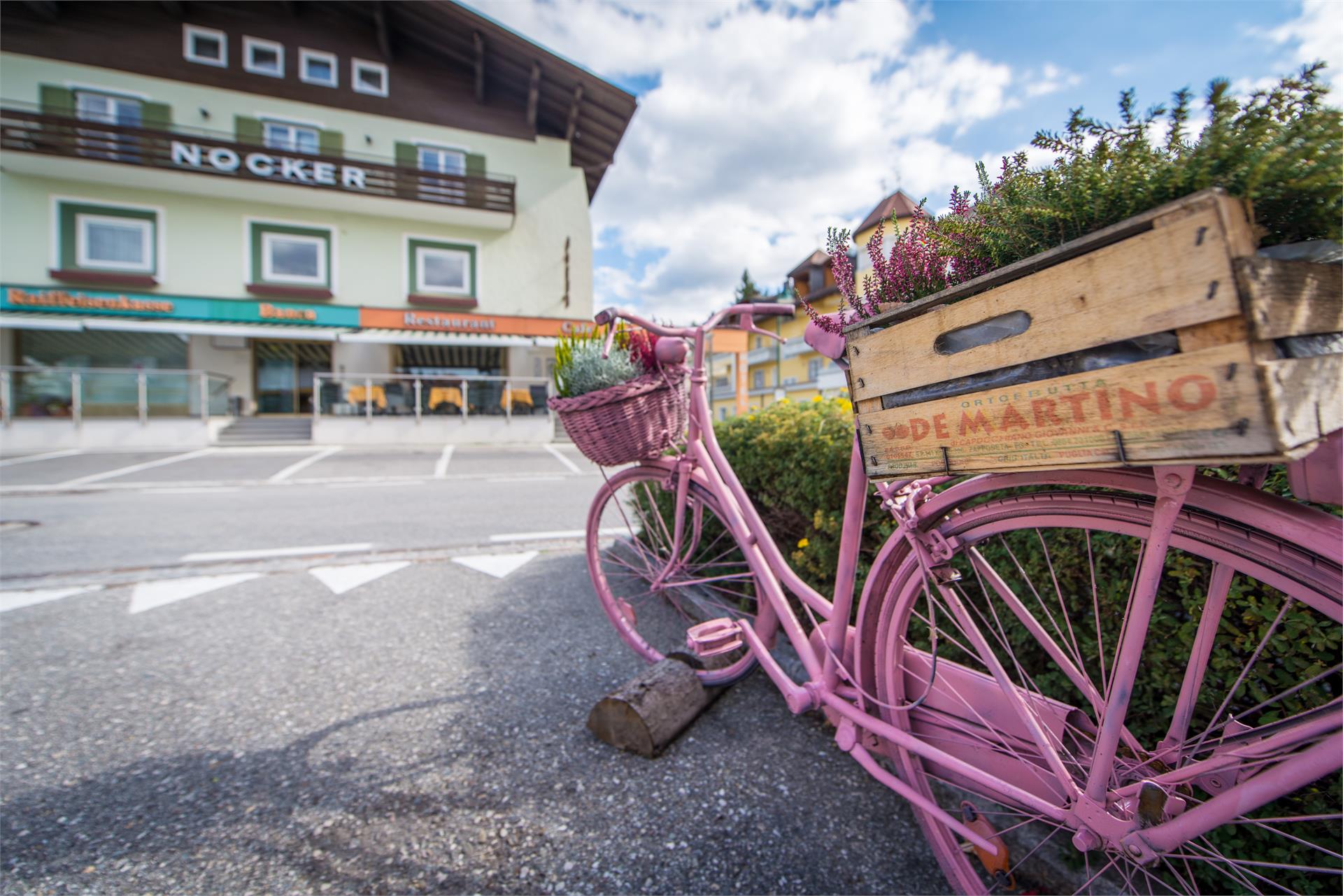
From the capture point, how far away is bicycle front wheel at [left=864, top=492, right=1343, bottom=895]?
976 mm

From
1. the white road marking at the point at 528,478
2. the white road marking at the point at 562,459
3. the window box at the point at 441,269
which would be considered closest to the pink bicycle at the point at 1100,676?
the white road marking at the point at 528,478

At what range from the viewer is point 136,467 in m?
10.3

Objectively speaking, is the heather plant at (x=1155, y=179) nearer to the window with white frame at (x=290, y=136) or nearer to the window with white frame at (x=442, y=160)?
the window with white frame at (x=442, y=160)

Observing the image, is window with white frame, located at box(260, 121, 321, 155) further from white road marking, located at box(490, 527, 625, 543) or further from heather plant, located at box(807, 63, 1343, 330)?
heather plant, located at box(807, 63, 1343, 330)

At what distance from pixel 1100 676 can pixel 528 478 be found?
8.64 metres

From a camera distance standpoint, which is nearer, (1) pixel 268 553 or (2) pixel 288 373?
(1) pixel 268 553

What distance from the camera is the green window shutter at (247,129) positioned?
16.8m

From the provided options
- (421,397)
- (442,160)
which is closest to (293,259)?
(442,160)

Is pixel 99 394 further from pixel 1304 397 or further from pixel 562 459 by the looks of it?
pixel 1304 397

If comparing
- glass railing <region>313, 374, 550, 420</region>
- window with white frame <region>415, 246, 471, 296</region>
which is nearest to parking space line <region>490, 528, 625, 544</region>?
glass railing <region>313, 374, 550, 420</region>

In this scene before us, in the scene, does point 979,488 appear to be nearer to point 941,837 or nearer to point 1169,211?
point 1169,211

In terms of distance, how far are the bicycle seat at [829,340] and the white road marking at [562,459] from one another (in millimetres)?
9395

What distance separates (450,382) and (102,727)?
1472 cm

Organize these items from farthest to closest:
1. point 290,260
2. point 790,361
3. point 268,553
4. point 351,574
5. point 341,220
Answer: point 790,361 < point 341,220 < point 290,260 < point 268,553 < point 351,574
